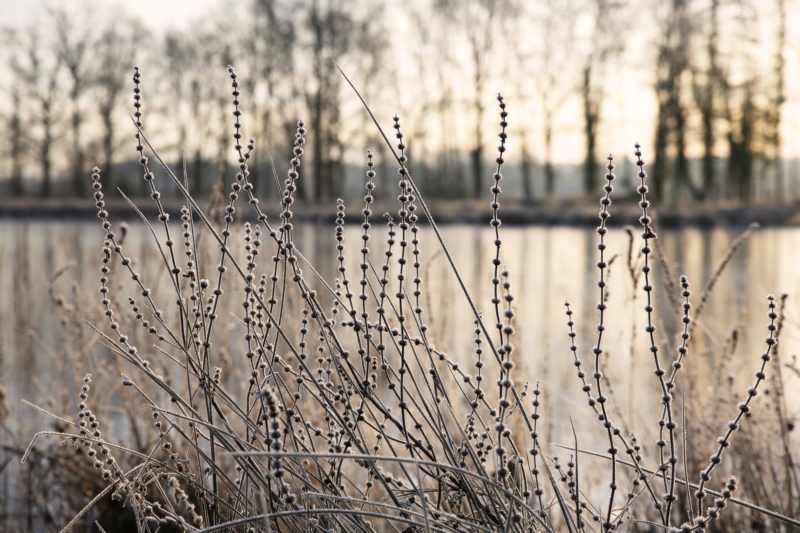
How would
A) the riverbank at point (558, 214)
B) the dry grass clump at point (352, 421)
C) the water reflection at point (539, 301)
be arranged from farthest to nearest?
1. the riverbank at point (558, 214)
2. the water reflection at point (539, 301)
3. the dry grass clump at point (352, 421)

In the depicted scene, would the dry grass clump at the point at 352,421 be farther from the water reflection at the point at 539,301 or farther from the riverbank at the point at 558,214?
the riverbank at the point at 558,214

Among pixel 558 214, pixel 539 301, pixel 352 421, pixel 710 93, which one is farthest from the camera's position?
pixel 710 93

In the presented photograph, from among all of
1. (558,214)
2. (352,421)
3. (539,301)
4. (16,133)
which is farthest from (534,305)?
(16,133)

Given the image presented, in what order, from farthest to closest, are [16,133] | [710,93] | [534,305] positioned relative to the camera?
[16,133] → [710,93] → [534,305]

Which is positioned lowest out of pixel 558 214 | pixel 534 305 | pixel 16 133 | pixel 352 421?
pixel 534 305

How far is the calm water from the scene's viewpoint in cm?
330

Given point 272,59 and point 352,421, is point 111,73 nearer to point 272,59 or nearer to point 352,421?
point 272,59

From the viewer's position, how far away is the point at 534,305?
856 centimetres

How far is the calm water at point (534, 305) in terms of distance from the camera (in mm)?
3305

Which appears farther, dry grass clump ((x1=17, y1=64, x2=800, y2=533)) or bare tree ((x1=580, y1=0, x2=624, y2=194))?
bare tree ((x1=580, y1=0, x2=624, y2=194))

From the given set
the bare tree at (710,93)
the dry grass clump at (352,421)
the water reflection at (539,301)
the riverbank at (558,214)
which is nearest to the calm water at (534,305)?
the water reflection at (539,301)

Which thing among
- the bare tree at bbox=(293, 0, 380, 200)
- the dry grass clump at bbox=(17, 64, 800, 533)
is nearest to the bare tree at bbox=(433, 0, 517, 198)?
the bare tree at bbox=(293, 0, 380, 200)

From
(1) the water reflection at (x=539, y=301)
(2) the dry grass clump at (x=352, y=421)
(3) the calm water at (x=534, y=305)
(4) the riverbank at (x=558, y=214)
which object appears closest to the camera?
(2) the dry grass clump at (x=352, y=421)

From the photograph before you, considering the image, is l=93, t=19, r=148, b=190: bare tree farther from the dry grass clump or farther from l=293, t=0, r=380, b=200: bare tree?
the dry grass clump
